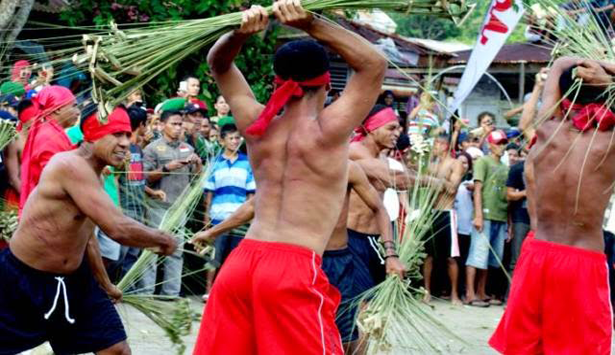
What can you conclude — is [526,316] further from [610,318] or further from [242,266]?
[242,266]

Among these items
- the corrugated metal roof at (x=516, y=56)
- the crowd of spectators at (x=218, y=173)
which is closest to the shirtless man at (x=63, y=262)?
the crowd of spectators at (x=218, y=173)

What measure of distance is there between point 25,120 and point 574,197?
12.7 ft

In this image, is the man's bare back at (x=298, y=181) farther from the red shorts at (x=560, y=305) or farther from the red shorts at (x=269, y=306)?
the red shorts at (x=560, y=305)

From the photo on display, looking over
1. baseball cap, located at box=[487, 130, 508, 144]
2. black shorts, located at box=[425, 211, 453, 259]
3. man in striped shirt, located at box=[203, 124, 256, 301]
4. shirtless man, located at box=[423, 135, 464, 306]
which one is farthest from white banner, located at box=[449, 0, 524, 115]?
man in striped shirt, located at box=[203, 124, 256, 301]

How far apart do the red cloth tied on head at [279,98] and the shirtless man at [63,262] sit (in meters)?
0.99

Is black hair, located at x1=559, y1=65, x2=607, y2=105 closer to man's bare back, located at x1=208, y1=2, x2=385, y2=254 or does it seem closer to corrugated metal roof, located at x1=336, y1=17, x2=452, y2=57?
man's bare back, located at x1=208, y1=2, x2=385, y2=254

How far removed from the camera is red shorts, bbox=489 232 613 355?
6.23 meters

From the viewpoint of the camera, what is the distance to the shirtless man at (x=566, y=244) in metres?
6.24

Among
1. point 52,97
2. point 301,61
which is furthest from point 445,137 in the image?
point 301,61

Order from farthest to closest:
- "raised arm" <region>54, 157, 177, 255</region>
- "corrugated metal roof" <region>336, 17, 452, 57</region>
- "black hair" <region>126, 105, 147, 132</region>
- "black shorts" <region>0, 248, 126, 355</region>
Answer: "corrugated metal roof" <region>336, 17, 452, 57</region> → "black hair" <region>126, 105, 147, 132</region> → "black shorts" <region>0, 248, 126, 355</region> → "raised arm" <region>54, 157, 177, 255</region>

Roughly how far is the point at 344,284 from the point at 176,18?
679cm

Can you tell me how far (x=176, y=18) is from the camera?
1275 centimetres

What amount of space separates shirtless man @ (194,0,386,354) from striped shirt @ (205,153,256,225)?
494 cm

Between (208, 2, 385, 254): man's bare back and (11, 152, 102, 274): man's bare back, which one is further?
(11, 152, 102, 274): man's bare back
